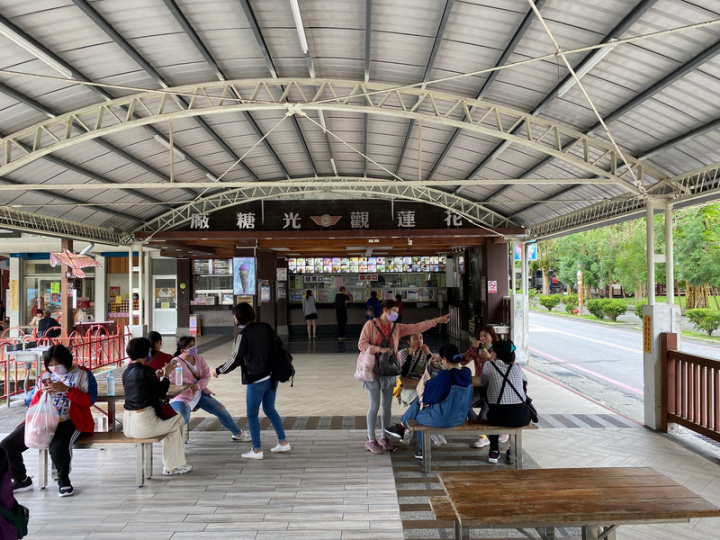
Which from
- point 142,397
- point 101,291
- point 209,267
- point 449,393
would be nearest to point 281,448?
point 142,397

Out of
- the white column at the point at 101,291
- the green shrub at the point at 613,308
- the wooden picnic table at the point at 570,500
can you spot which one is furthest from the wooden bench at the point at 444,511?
the green shrub at the point at 613,308

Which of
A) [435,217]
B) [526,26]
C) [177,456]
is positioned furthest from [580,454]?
[435,217]

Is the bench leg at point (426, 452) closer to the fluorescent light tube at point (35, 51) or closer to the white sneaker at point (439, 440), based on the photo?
the white sneaker at point (439, 440)

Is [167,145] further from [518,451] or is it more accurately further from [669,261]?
[669,261]

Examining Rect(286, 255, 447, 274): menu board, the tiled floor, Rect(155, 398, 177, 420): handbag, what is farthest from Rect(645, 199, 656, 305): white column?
Rect(286, 255, 447, 274): menu board

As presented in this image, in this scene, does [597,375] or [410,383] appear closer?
[410,383]

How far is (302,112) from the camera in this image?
7578 mm

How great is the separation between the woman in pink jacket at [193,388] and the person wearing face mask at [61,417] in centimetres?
103

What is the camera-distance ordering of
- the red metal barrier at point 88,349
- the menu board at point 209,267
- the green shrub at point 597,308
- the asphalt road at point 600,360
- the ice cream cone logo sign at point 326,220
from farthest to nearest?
the green shrub at point 597,308, the menu board at point 209,267, the ice cream cone logo sign at point 326,220, the red metal barrier at point 88,349, the asphalt road at point 600,360

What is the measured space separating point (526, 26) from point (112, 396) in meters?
5.51

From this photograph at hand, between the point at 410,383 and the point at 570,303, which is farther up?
the point at 410,383

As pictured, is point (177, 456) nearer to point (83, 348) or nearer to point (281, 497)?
point (281, 497)

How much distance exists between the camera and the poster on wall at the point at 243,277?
1551 cm

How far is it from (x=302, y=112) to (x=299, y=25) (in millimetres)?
1649
